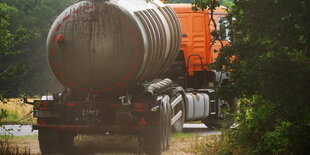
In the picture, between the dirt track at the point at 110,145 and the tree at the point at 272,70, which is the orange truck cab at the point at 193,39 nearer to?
the dirt track at the point at 110,145

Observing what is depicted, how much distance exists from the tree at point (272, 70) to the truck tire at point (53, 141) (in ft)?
11.7

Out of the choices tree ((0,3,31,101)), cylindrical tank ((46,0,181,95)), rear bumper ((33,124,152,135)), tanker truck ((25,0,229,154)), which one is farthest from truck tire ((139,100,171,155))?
tree ((0,3,31,101))

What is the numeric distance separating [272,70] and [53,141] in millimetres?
5578

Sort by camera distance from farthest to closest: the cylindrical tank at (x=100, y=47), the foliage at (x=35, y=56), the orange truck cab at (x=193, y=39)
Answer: the foliage at (x=35, y=56), the orange truck cab at (x=193, y=39), the cylindrical tank at (x=100, y=47)

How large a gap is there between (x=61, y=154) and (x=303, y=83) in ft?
19.4

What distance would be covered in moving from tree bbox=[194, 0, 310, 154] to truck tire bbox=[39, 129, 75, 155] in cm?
358

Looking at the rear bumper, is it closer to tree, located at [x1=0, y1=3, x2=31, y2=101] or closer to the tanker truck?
the tanker truck

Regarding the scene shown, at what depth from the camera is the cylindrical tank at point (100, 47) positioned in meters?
10.2

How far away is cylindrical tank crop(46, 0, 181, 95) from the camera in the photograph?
33.6 feet

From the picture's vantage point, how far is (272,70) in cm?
664

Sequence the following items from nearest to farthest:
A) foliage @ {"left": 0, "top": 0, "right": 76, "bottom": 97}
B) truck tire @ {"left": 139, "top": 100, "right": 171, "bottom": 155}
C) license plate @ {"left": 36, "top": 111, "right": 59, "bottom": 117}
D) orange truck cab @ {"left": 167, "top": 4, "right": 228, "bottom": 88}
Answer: truck tire @ {"left": 139, "top": 100, "right": 171, "bottom": 155} < license plate @ {"left": 36, "top": 111, "right": 59, "bottom": 117} < orange truck cab @ {"left": 167, "top": 4, "right": 228, "bottom": 88} < foliage @ {"left": 0, "top": 0, "right": 76, "bottom": 97}

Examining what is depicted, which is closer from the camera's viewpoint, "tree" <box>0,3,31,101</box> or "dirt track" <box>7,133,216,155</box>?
"tree" <box>0,3,31,101</box>

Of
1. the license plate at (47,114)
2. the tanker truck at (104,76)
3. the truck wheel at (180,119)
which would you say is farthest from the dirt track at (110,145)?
the license plate at (47,114)

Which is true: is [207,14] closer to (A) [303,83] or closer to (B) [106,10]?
(B) [106,10]
